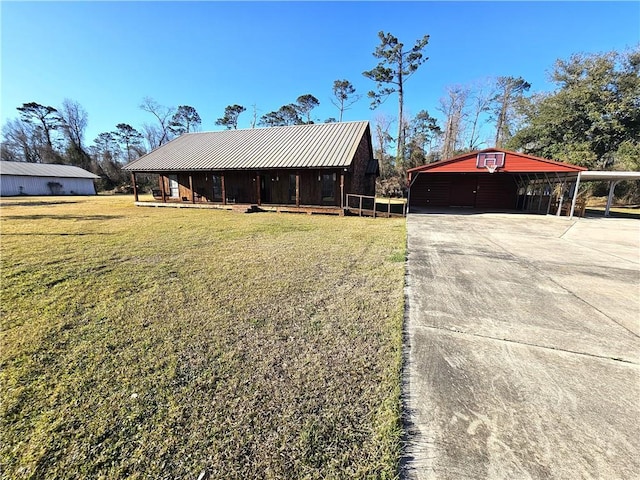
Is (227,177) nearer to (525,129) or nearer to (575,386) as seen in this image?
(575,386)

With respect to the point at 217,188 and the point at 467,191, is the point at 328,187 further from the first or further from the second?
the point at 467,191

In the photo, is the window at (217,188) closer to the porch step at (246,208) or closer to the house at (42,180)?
the porch step at (246,208)

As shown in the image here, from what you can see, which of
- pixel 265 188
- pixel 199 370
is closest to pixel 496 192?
pixel 265 188

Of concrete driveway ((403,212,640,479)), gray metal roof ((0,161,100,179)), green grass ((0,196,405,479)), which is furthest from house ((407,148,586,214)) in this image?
gray metal roof ((0,161,100,179))

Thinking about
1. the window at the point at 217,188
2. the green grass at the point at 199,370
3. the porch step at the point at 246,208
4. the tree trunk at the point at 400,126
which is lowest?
the green grass at the point at 199,370

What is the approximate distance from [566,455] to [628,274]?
5.57 m

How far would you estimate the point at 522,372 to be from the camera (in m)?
2.53

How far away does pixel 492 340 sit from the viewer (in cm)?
303

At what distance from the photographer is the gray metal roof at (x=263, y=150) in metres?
14.3

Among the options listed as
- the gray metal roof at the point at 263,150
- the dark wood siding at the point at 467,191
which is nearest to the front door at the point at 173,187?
the gray metal roof at the point at 263,150

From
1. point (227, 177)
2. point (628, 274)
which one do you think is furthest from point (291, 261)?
point (227, 177)

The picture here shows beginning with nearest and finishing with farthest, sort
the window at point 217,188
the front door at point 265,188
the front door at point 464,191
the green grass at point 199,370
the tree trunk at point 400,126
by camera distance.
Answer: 1. the green grass at point 199,370
2. the front door at point 265,188
3. the window at point 217,188
4. the front door at point 464,191
5. the tree trunk at point 400,126

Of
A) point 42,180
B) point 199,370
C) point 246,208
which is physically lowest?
point 199,370

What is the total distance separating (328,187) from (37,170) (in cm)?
3643
